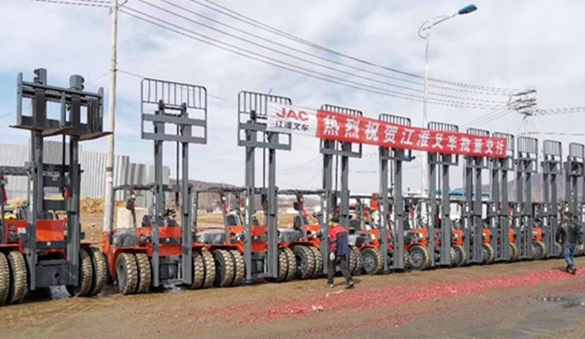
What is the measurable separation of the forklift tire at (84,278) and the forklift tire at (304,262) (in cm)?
552

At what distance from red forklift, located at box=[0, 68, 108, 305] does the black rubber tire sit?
13706 millimetres

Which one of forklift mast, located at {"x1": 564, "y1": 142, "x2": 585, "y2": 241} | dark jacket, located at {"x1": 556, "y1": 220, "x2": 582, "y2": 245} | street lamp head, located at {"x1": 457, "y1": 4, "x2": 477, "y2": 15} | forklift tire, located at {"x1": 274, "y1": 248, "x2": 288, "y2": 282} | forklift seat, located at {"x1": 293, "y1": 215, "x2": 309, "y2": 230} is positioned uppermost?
street lamp head, located at {"x1": 457, "y1": 4, "x2": 477, "y2": 15}

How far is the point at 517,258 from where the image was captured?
73.9ft

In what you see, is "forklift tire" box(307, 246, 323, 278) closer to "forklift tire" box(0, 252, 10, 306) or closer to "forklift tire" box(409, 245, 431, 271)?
"forklift tire" box(409, 245, 431, 271)

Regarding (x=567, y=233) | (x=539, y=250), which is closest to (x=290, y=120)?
(x=567, y=233)

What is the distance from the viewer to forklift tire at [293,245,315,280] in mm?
15875

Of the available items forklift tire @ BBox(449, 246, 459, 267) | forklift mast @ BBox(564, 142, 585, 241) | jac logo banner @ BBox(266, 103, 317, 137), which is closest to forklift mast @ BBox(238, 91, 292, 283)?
jac logo banner @ BBox(266, 103, 317, 137)

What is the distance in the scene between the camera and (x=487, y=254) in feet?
70.1

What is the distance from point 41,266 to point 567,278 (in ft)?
45.2

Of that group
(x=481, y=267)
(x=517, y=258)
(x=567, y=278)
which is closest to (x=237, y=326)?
(x=567, y=278)

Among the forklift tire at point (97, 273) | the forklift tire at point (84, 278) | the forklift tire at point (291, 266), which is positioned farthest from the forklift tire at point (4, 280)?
the forklift tire at point (291, 266)

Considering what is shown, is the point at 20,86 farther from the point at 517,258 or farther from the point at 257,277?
the point at 517,258

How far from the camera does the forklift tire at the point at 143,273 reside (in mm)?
13148

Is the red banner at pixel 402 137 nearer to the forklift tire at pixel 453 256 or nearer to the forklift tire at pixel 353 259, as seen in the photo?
the forklift tire at pixel 353 259
